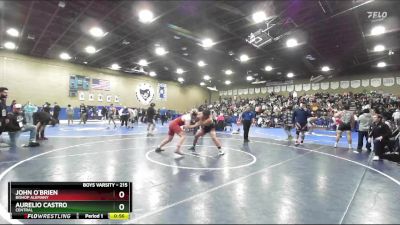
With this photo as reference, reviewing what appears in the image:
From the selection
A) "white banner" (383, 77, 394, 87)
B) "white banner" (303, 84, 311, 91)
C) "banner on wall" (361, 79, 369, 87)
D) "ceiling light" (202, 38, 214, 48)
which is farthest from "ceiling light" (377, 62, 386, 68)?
"ceiling light" (202, 38, 214, 48)

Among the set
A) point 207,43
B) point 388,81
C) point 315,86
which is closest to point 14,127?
point 207,43

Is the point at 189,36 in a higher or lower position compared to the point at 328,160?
higher

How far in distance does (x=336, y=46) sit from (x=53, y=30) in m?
17.0

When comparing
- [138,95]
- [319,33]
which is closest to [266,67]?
[319,33]

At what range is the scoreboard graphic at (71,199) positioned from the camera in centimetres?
245

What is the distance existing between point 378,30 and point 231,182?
1353cm

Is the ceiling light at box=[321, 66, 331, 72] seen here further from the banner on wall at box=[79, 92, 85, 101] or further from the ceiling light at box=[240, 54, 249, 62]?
the banner on wall at box=[79, 92, 85, 101]

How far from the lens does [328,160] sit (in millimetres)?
7109

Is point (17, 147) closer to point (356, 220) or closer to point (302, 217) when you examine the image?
point (302, 217)

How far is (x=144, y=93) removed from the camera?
32.0 meters

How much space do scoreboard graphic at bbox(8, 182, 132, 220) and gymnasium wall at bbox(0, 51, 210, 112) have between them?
14.2 feet

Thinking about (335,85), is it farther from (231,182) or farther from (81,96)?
(81,96)

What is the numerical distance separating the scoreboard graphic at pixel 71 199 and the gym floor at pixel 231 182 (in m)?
0.49

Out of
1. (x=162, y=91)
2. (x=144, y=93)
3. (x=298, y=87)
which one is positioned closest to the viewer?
(x=298, y=87)
